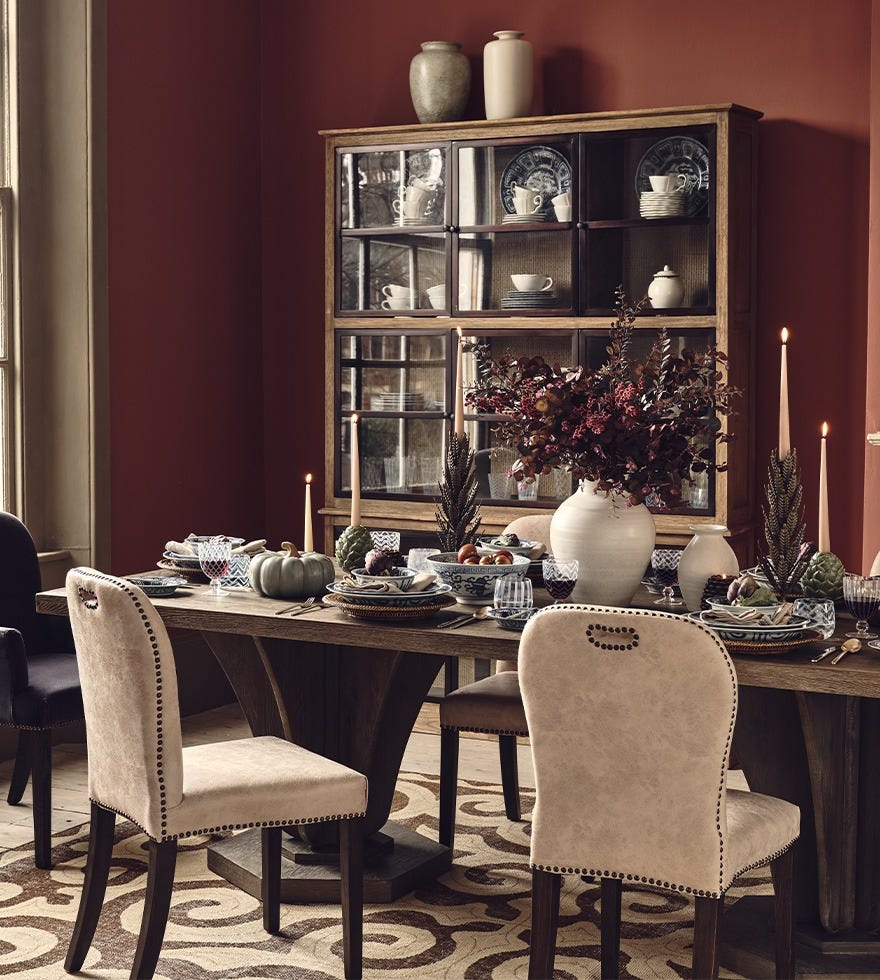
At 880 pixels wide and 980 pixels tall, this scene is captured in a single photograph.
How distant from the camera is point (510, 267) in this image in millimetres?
4750

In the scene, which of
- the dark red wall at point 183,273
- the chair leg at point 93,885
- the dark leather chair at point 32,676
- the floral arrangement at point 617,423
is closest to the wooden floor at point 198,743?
the dark leather chair at point 32,676

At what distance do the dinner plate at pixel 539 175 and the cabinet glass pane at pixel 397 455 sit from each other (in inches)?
31.2

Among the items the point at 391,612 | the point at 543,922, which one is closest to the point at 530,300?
the point at 391,612

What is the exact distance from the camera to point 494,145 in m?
4.70

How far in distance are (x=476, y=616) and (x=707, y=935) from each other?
80 centimetres

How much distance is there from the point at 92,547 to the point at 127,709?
204 cm

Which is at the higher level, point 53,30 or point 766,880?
point 53,30

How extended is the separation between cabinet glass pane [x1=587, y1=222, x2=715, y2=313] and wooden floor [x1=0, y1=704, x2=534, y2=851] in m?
1.49

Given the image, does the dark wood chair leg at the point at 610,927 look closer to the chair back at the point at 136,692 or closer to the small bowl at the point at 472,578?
the small bowl at the point at 472,578

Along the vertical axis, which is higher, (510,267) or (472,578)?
(510,267)

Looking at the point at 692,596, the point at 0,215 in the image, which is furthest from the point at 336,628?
the point at 0,215

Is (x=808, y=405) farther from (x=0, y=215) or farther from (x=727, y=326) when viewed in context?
(x=0, y=215)

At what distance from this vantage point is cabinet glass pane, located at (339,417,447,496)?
488cm

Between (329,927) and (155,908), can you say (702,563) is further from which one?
(155,908)
